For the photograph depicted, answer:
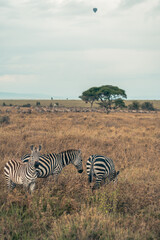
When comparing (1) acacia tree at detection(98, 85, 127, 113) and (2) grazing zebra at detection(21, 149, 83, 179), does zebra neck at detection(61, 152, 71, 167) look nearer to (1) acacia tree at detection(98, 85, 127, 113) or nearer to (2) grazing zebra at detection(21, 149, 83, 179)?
(2) grazing zebra at detection(21, 149, 83, 179)

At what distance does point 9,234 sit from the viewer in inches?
160

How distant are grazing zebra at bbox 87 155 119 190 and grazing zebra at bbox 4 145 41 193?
1.68 metres

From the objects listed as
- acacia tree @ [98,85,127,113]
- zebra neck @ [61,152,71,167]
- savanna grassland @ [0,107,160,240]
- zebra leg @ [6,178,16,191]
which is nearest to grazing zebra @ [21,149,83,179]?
zebra neck @ [61,152,71,167]

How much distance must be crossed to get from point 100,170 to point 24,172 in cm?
203

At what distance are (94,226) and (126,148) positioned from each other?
847 centimetres

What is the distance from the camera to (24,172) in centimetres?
502

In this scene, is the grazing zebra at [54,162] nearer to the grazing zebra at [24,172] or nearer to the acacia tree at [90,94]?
the grazing zebra at [24,172]

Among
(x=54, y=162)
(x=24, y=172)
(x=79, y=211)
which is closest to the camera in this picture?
(x=79, y=211)

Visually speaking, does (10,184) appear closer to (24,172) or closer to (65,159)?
(24,172)

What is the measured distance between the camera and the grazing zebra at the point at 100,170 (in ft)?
19.6

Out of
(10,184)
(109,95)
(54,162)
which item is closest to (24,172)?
(10,184)

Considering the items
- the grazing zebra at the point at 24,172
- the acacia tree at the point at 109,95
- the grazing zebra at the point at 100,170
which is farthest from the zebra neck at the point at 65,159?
the acacia tree at the point at 109,95

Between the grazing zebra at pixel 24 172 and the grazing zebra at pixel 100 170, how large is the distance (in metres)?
1.68

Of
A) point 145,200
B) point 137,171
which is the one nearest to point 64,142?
point 137,171
